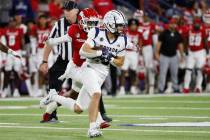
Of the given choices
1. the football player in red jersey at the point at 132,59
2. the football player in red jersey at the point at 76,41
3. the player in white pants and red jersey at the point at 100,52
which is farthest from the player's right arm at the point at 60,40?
the football player in red jersey at the point at 132,59

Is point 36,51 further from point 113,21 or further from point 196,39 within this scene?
point 113,21

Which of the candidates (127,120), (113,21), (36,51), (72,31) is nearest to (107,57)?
(113,21)

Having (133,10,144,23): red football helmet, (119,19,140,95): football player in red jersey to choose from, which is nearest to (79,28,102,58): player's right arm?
(133,10,144,23): red football helmet

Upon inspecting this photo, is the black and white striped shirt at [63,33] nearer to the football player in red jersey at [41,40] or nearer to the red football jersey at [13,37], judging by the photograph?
the football player in red jersey at [41,40]

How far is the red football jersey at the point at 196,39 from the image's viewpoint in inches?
826

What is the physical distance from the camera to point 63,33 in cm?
1253

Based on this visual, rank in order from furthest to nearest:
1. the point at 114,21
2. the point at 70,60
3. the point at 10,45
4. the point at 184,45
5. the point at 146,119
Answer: the point at 184,45, the point at 10,45, the point at 146,119, the point at 70,60, the point at 114,21

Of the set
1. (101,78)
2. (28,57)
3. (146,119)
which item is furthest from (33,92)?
(101,78)

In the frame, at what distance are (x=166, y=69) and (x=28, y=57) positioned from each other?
3555 mm

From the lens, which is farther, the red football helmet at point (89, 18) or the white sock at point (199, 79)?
the white sock at point (199, 79)

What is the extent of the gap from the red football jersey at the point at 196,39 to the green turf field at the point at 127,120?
253 centimetres

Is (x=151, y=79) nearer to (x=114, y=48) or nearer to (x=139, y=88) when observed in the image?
(x=139, y=88)

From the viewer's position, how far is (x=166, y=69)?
21.1 metres

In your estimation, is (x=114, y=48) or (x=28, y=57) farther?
(x=28, y=57)
